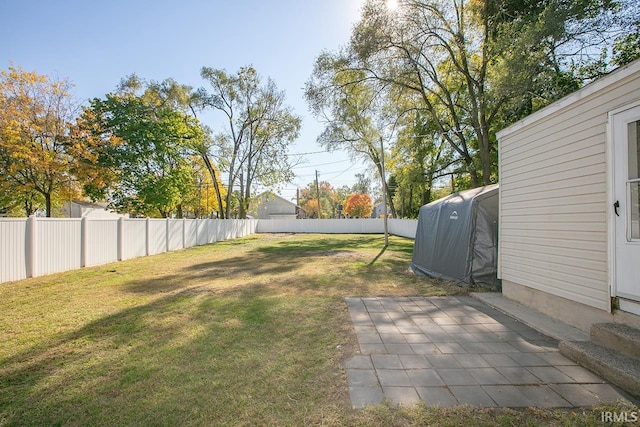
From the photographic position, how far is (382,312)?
427 cm

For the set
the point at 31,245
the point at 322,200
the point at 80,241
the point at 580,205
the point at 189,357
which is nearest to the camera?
the point at 189,357

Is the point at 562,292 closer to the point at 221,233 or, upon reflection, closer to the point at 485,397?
the point at 485,397

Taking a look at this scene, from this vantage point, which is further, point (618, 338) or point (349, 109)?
point (349, 109)

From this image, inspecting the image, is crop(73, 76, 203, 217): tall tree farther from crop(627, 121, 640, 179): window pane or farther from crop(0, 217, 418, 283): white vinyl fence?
crop(627, 121, 640, 179): window pane

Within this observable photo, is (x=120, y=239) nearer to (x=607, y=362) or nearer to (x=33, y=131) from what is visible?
(x=33, y=131)

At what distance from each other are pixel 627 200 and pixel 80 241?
10947mm

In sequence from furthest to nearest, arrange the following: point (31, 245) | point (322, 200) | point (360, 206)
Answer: point (322, 200) < point (360, 206) < point (31, 245)

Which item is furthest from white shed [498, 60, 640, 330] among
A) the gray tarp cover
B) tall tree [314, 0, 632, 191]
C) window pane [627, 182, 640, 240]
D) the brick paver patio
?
tall tree [314, 0, 632, 191]

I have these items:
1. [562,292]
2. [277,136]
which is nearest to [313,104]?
[277,136]

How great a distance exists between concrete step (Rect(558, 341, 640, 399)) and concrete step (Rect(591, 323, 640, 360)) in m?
0.05

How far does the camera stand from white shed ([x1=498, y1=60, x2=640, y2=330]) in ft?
A: 9.07

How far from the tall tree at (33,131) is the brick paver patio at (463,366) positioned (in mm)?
13606

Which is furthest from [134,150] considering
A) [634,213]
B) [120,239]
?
[634,213]

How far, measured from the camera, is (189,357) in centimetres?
284
